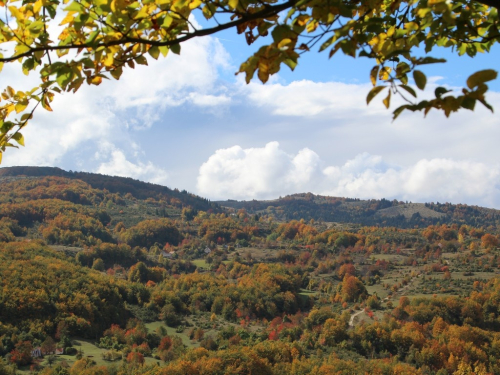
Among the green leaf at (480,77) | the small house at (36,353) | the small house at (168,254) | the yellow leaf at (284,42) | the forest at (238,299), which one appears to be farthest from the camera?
the small house at (168,254)

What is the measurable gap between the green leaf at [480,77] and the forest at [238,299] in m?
33.2

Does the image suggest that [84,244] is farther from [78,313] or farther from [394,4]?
[394,4]

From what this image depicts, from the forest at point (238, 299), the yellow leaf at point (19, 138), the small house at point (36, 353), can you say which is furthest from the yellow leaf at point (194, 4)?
the small house at point (36, 353)

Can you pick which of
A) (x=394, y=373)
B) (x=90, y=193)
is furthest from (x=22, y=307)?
(x=90, y=193)

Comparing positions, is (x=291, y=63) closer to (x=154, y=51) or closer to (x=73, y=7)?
(x=154, y=51)

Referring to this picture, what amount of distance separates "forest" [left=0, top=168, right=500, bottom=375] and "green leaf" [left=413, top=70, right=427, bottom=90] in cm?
3306

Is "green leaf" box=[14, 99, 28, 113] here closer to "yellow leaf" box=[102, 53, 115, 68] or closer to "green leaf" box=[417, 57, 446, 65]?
"yellow leaf" box=[102, 53, 115, 68]

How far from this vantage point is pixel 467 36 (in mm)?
3180

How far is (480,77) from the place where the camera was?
187cm

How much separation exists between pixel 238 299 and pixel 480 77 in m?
69.7

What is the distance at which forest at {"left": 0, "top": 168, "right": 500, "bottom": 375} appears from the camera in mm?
40562

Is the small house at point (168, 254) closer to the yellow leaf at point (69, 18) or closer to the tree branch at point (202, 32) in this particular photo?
the yellow leaf at point (69, 18)

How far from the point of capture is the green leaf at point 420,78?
2.00m

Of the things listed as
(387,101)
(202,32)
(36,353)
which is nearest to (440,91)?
(387,101)
